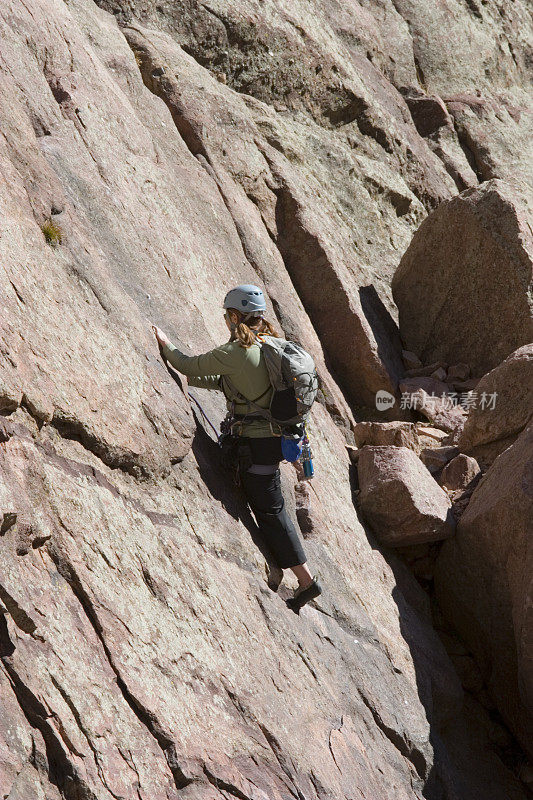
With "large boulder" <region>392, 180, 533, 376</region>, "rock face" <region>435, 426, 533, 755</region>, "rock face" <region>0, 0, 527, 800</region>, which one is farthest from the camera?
"large boulder" <region>392, 180, 533, 376</region>

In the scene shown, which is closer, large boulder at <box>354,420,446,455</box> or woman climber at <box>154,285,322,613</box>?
woman climber at <box>154,285,322,613</box>

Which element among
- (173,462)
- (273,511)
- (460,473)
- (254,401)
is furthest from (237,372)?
(460,473)

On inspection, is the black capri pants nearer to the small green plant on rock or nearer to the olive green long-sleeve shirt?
the olive green long-sleeve shirt

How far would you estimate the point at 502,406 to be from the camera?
1485cm

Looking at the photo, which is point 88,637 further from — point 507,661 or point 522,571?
point 507,661

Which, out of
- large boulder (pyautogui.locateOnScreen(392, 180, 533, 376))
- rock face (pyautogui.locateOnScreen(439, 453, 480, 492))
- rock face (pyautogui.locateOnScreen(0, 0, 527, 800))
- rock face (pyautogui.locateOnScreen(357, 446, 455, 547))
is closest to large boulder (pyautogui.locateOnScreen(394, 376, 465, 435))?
rock face (pyautogui.locateOnScreen(0, 0, 527, 800))

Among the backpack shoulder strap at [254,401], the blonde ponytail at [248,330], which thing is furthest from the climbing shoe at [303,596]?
the blonde ponytail at [248,330]

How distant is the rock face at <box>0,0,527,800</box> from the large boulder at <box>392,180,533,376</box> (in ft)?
2.84

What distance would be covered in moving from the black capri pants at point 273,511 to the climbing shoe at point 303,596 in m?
0.33

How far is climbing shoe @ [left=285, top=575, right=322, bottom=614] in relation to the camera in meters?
9.77

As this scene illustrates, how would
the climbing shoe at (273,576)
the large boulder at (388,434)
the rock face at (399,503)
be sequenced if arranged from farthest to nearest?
1. the large boulder at (388,434)
2. the rock face at (399,503)
3. the climbing shoe at (273,576)

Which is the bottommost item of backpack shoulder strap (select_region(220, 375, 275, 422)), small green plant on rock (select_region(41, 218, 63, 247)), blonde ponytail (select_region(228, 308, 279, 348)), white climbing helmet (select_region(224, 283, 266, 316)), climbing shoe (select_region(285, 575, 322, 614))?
climbing shoe (select_region(285, 575, 322, 614))

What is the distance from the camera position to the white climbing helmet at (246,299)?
902cm

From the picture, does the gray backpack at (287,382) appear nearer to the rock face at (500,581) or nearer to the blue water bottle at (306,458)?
the blue water bottle at (306,458)
